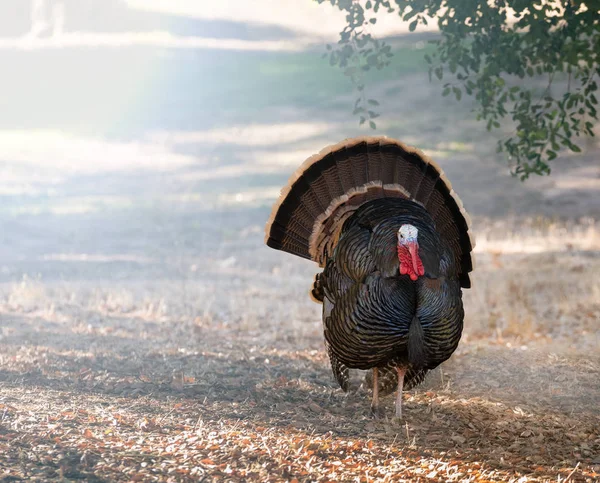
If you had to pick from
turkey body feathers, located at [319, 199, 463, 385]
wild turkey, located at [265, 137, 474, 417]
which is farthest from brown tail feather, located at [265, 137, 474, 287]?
turkey body feathers, located at [319, 199, 463, 385]

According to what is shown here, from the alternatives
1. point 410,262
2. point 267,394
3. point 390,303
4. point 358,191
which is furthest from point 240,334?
point 410,262

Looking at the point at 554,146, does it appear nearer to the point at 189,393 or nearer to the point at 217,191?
the point at 189,393

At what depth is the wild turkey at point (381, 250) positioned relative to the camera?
489cm

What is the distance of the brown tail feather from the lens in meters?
5.75

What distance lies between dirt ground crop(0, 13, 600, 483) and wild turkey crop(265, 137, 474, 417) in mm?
601

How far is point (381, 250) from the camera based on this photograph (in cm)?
503

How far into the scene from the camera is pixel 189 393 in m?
6.03

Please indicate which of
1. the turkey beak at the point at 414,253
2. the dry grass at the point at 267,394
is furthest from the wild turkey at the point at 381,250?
the dry grass at the point at 267,394

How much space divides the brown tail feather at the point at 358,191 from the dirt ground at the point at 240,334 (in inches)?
46.6

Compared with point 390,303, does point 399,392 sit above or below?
below

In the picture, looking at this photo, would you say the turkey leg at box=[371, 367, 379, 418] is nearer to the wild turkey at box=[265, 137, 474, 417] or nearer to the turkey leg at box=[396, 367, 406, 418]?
the wild turkey at box=[265, 137, 474, 417]

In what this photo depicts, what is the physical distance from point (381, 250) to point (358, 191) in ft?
2.91

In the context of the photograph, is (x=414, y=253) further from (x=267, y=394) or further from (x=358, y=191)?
(x=267, y=394)

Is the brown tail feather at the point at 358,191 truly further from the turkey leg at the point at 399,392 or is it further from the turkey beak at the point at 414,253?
the turkey beak at the point at 414,253
